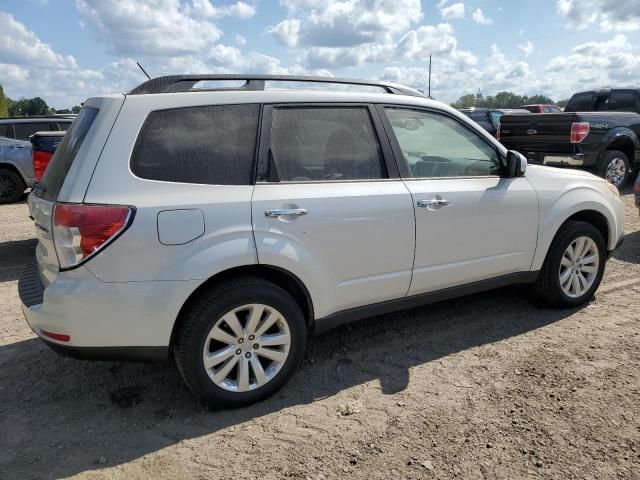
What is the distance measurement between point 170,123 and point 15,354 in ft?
7.24

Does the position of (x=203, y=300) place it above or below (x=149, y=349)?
above

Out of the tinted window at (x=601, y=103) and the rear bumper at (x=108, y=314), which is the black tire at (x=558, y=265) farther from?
the tinted window at (x=601, y=103)

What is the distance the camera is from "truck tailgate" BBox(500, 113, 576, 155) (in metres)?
8.41

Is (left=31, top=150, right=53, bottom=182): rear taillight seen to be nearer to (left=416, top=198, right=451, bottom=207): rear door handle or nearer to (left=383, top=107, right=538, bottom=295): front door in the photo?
(left=383, top=107, right=538, bottom=295): front door

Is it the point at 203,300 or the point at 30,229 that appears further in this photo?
the point at 30,229

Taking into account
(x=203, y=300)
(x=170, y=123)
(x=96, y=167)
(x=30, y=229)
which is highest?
(x=170, y=123)

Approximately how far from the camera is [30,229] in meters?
7.79

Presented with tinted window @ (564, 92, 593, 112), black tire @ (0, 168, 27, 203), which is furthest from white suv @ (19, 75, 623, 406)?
tinted window @ (564, 92, 593, 112)

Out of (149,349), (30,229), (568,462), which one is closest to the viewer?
(568,462)

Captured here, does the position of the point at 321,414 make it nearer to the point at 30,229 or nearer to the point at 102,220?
the point at 102,220

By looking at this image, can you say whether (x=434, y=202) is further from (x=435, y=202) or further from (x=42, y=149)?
(x=42, y=149)

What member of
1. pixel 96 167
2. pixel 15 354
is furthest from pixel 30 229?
pixel 96 167

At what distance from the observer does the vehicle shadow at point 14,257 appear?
18.5 ft

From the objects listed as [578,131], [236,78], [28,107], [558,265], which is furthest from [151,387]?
[28,107]
